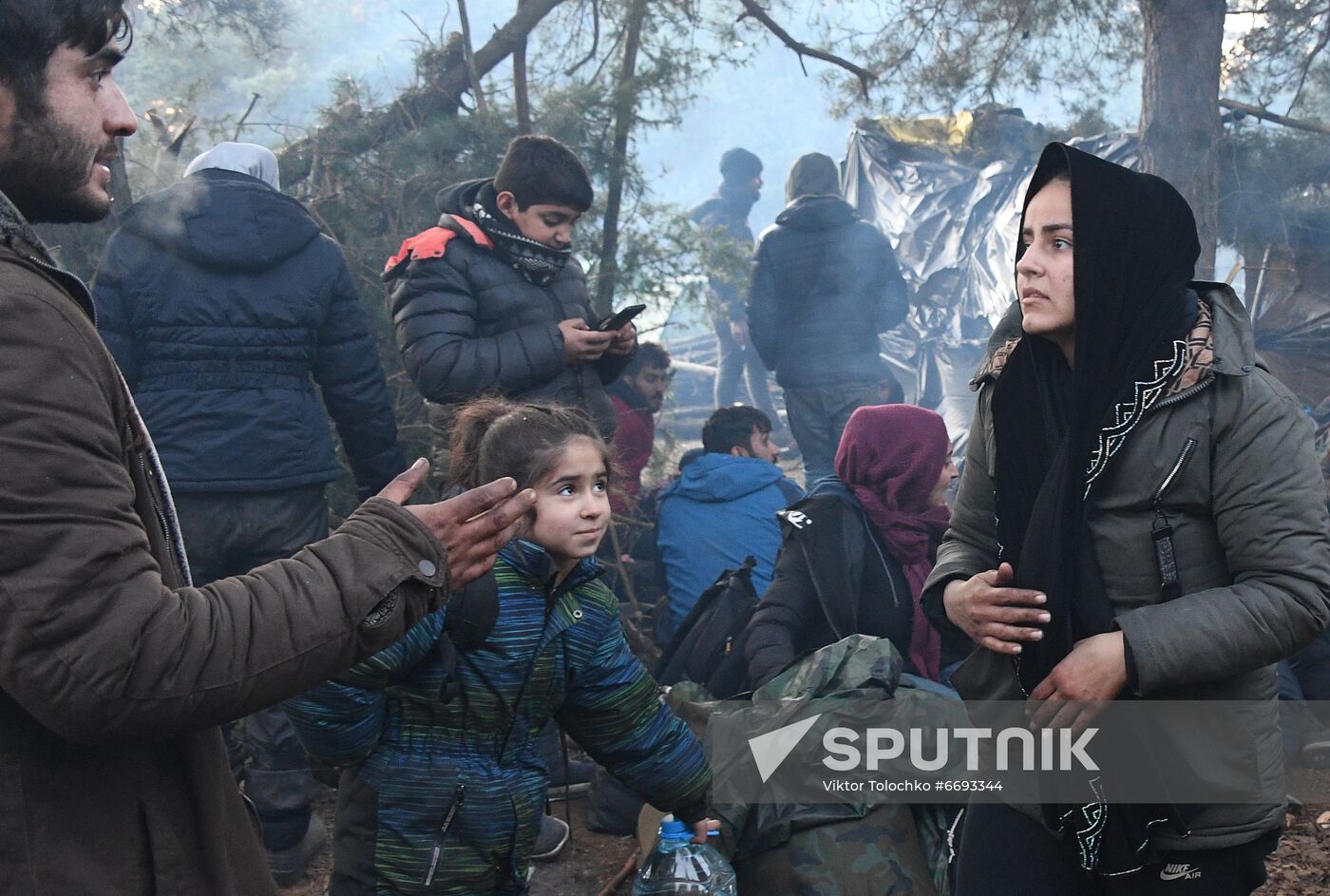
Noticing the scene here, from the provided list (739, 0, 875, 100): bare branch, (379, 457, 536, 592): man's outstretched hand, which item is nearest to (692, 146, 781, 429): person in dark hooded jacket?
(739, 0, 875, 100): bare branch

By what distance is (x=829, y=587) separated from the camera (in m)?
3.69

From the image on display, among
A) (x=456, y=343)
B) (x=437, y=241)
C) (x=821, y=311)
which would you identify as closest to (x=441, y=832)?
(x=456, y=343)

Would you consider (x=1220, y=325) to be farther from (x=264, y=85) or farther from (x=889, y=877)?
(x=264, y=85)

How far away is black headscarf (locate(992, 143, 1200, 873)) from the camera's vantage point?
2.03 m

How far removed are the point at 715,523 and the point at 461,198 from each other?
64.9 inches

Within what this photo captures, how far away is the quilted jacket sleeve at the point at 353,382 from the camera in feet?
13.1

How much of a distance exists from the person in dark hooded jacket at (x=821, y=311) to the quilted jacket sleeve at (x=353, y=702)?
5.21m

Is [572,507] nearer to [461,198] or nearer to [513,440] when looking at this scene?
[513,440]

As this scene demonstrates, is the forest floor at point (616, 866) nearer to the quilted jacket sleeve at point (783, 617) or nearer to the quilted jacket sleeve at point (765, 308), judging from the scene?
the quilted jacket sleeve at point (783, 617)

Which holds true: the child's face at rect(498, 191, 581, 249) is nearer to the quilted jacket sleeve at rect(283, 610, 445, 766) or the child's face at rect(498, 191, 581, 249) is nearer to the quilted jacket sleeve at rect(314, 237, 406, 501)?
the quilted jacket sleeve at rect(314, 237, 406, 501)

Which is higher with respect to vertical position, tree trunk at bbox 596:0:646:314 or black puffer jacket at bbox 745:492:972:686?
tree trunk at bbox 596:0:646:314

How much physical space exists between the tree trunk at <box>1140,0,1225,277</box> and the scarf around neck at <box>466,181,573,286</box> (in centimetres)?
397

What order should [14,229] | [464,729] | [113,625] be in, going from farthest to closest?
1. [464,729]
2. [14,229]
3. [113,625]

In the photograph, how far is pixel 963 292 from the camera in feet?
32.3
